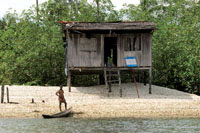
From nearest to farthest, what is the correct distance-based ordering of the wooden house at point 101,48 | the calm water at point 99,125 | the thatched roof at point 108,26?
the calm water at point 99,125
the thatched roof at point 108,26
the wooden house at point 101,48

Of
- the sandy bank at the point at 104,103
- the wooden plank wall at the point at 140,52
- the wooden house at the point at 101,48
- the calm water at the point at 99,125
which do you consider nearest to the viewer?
the calm water at the point at 99,125

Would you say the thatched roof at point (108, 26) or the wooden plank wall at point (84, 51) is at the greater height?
the thatched roof at point (108, 26)

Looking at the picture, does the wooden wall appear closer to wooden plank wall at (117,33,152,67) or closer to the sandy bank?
wooden plank wall at (117,33,152,67)

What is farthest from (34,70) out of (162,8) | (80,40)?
(162,8)

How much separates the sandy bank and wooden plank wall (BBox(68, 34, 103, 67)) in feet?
7.13

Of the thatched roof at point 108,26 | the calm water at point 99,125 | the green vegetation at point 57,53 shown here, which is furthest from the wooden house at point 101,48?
the calm water at point 99,125

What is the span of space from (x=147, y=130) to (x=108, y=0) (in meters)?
25.5

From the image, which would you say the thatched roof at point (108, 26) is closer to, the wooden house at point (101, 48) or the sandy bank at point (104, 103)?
the wooden house at point (101, 48)

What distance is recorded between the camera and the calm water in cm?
1858

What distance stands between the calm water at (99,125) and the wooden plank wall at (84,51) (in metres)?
→ 8.12

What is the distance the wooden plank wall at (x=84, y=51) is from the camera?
3014 centimetres

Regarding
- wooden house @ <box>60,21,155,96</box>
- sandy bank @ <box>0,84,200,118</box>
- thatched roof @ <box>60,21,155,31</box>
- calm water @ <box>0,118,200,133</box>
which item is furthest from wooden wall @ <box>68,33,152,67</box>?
calm water @ <box>0,118,200,133</box>

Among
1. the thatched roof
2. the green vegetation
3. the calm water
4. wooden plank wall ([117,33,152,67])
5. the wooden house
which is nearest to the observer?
the calm water

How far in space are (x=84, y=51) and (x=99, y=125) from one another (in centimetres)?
1101
